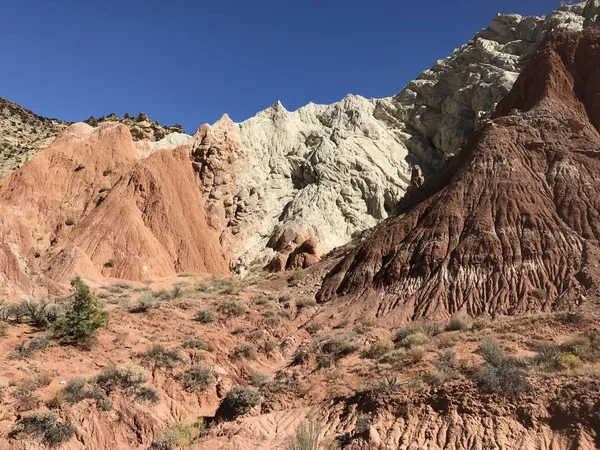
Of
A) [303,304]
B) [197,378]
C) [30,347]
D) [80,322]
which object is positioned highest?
[303,304]

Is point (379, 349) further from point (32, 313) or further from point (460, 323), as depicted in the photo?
point (32, 313)

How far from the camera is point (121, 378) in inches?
598

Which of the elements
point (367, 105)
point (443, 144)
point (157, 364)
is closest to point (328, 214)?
point (443, 144)

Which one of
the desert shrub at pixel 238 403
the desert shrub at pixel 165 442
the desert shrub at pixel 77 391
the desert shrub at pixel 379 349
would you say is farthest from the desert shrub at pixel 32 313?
the desert shrub at pixel 379 349

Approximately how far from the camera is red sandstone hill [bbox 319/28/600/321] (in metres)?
23.0

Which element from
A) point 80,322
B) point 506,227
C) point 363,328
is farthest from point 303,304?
point 80,322

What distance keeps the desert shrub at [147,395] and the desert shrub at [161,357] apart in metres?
1.58

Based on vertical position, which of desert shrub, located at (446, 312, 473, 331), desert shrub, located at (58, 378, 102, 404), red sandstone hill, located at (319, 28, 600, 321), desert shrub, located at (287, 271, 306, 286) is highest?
red sandstone hill, located at (319, 28, 600, 321)

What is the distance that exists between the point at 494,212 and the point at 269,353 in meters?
14.7

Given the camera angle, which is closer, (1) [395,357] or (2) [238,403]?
(2) [238,403]

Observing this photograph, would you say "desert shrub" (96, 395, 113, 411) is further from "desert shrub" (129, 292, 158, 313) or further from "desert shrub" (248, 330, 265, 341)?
"desert shrub" (129, 292, 158, 313)

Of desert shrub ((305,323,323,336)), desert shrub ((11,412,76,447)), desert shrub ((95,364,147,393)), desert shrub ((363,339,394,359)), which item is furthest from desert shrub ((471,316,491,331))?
desert shrub ((11,412,76,447))

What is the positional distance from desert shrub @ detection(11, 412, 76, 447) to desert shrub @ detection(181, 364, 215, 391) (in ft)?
15.5

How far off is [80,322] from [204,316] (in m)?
6.27
